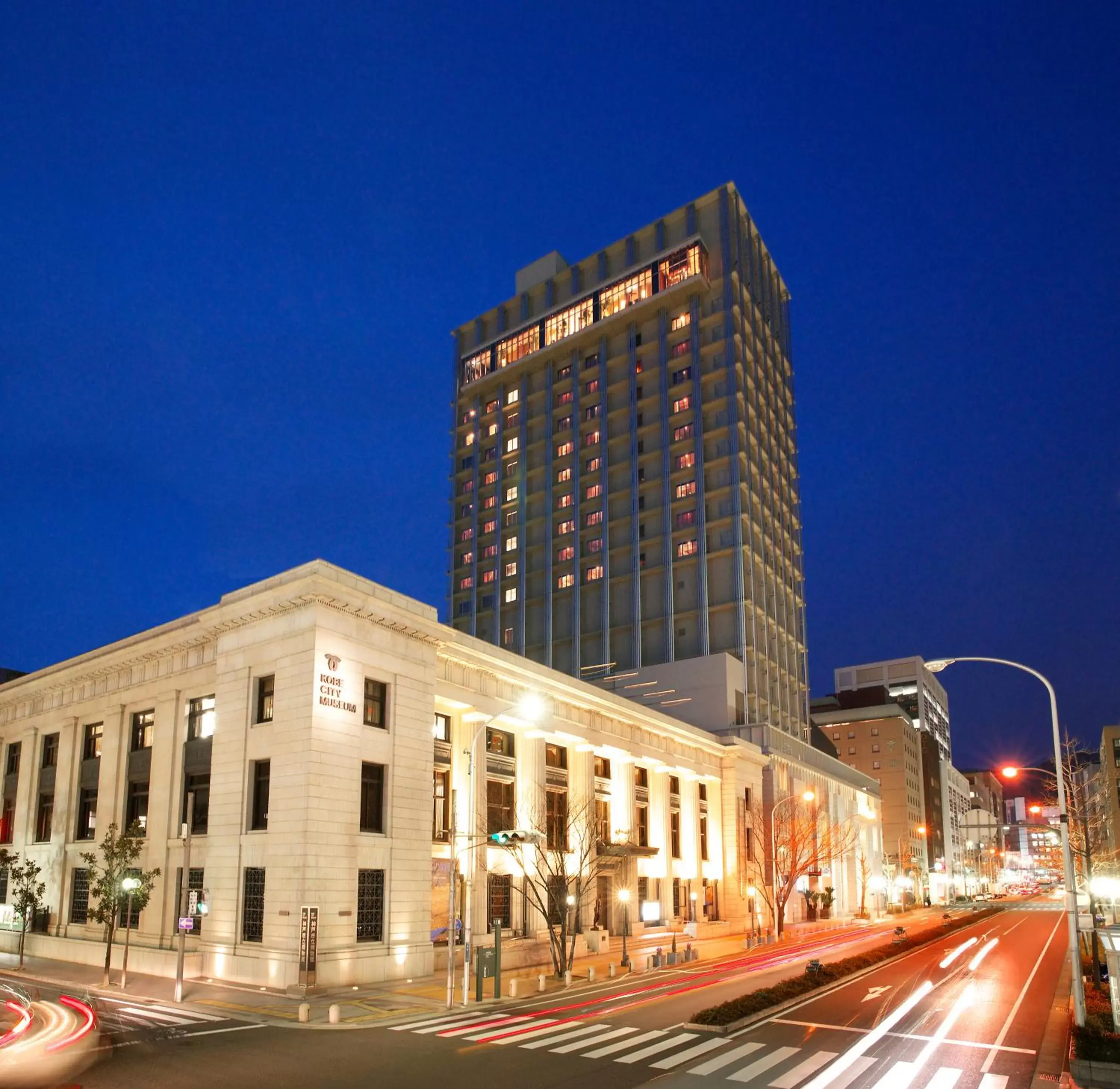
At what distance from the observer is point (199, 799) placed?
4247cm

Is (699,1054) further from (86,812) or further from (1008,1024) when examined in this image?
(86,812)

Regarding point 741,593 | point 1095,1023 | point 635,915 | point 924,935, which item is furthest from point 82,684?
point 741,593

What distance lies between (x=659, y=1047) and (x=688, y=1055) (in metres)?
1.24

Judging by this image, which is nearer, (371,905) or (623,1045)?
(623,1045)

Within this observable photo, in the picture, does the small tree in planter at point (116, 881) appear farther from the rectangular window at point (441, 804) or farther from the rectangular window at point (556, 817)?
the rectangular window at point (556, 817)

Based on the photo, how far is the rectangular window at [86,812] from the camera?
49875mm

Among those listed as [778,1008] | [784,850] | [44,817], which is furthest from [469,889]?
[784,850]

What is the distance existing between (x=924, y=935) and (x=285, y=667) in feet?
153

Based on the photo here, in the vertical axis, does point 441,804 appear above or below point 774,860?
above

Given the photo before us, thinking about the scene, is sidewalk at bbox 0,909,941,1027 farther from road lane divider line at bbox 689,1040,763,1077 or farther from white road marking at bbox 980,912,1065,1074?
white road marking at bbox 980,912,1065,1074

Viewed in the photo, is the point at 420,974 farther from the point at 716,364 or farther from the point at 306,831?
the point at 716,364

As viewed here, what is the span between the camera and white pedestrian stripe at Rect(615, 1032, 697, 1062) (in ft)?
73.6

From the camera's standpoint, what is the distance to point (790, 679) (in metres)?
111

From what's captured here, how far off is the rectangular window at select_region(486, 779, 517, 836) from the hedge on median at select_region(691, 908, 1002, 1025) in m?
16.9
